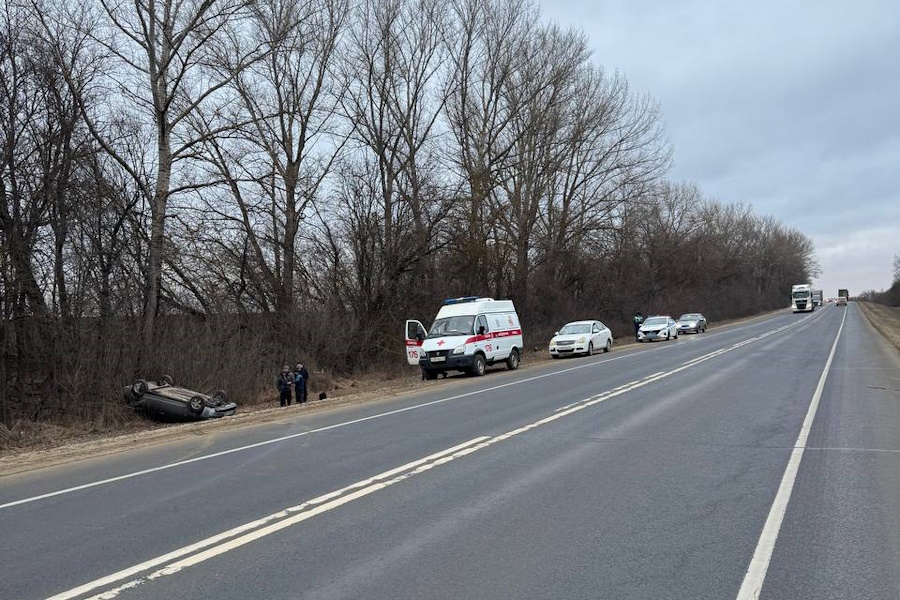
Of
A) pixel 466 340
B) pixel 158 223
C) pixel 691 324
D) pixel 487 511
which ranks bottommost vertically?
pixel 487 511

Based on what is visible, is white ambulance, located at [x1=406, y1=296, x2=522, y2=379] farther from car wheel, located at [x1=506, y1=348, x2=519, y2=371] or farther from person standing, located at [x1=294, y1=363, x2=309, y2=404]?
person standing, located at [x1=294, y1=363, x2=309, y2=404]

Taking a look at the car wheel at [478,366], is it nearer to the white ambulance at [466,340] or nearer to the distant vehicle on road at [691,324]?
the white ambulance at [466,340]

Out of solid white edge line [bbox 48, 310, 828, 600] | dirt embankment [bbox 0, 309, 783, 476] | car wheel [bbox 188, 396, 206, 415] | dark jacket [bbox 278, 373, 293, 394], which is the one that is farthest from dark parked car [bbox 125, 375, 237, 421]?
solid white edge line [bbox 48, 310, 828, 600]

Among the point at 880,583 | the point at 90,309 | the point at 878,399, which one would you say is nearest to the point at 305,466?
the point at 880,583

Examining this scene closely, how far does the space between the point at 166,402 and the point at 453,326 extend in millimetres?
10293

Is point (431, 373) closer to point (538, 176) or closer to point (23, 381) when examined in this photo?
point (23, 381)

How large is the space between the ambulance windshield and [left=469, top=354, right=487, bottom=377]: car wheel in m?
0.88

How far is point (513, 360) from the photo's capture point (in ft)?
81.8

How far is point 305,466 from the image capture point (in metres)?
8.35

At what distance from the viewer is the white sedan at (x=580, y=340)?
98.7ft

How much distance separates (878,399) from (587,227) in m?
30.1

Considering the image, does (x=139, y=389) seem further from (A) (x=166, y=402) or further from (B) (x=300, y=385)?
(B) (x=300, y=385)

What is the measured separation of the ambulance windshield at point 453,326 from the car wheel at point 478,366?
2.88 feet

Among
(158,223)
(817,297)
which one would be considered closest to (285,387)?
(158,223)
